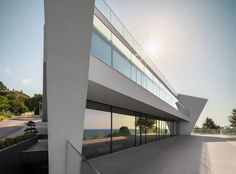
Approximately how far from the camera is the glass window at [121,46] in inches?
298

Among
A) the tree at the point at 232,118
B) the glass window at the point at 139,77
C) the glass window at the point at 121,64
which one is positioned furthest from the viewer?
the tree at the point at 232,118

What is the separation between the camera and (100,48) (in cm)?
639

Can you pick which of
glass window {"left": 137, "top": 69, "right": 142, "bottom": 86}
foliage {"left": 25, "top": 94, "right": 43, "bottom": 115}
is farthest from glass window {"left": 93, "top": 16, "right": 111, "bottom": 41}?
foliage {"left": 25, "top": 94, "right": 43, "bottom": 115}

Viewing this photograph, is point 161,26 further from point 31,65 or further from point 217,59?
point 31,65

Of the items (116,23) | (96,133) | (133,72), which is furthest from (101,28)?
(96,133)

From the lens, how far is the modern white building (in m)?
4.21

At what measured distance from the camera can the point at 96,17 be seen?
6.34 meters

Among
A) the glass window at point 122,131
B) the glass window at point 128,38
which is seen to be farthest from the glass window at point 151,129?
the glass window at point 128,38

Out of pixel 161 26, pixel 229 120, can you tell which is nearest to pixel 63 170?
pixel 161 26

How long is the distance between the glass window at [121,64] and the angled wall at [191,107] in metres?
25.8

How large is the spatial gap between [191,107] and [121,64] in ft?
92.3

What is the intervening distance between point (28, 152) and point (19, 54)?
5.51 meters

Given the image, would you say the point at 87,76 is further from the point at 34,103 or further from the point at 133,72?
the point at 34,103

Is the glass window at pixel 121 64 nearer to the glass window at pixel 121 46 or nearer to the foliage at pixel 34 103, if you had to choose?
the glass window at pixel 121 46
